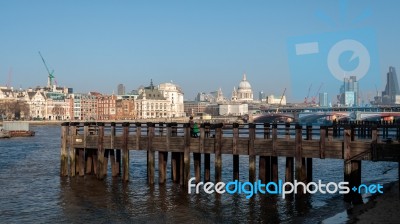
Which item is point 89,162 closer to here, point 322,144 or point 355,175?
point 322,144

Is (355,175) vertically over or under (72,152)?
under

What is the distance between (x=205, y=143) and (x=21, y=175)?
61.5 ft

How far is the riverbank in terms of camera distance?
19000 mm

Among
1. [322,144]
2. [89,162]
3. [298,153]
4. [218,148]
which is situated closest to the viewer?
[322,144]

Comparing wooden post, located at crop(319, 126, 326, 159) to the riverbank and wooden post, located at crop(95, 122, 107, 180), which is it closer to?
the riverbank

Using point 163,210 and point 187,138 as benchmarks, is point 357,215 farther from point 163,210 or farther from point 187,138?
point 187,138

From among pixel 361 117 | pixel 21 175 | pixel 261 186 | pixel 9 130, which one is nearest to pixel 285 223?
pixel 261 186

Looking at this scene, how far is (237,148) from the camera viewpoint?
27.0 m

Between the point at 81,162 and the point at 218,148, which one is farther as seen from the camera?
the point at 81,162
